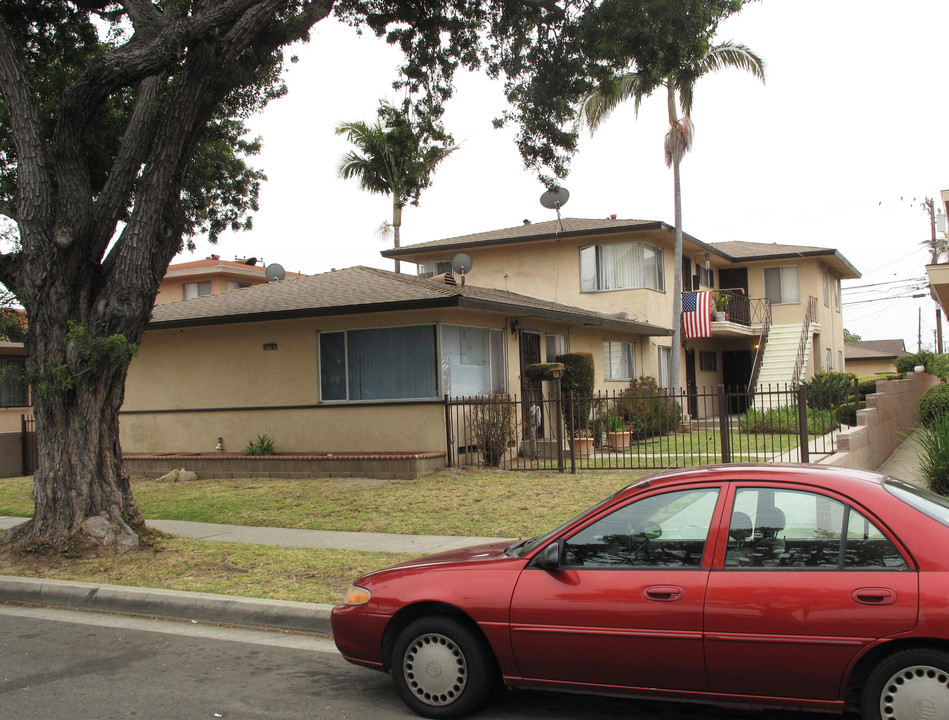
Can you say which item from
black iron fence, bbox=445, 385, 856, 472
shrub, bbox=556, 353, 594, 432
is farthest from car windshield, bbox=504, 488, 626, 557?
shrub, bbox=556, 353, 594, 432

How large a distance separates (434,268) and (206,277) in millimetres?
17674

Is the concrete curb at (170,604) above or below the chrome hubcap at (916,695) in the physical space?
below

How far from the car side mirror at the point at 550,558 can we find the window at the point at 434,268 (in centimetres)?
2325

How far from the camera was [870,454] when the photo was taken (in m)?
15.1

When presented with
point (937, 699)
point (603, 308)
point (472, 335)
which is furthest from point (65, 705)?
point (603, 308)

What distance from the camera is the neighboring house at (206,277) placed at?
136 feet

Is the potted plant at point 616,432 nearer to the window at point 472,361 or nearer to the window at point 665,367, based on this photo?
the window at point 472,361

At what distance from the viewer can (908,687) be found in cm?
396

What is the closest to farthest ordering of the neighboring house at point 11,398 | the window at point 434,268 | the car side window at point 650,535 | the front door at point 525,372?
1. the car side window at point 650,535
2. the front door at point 525,372
3. the neighboring house at point 11,398
4. the window at point 434,268

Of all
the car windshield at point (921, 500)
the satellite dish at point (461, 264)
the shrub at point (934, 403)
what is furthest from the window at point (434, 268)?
the car windshield at point (921, 500)

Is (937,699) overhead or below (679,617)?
below

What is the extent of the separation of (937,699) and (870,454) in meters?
12.2

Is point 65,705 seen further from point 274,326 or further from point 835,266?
point 835,266

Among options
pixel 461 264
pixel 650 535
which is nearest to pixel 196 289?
pixel 461 264
